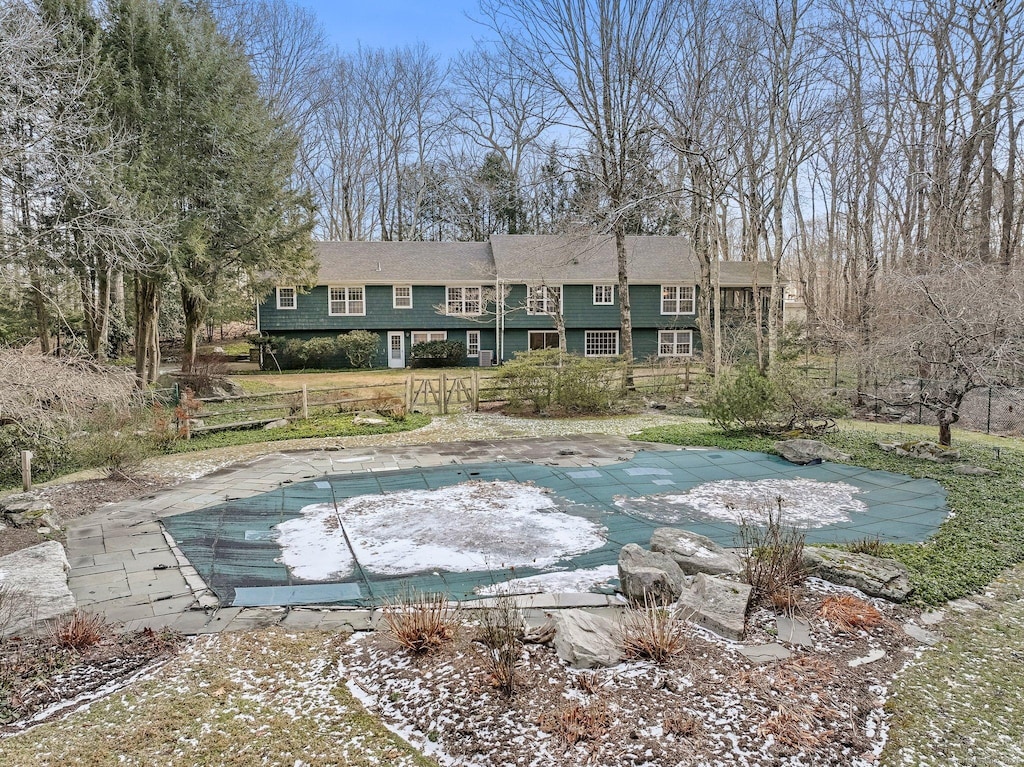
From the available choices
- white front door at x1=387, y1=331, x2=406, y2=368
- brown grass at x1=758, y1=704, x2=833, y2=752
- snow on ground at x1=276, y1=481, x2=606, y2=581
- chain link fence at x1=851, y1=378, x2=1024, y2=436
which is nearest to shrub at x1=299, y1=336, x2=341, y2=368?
white front door at x1=387, y1=331, x2=406, y2=368

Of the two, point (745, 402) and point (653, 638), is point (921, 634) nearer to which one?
point (653, 638)

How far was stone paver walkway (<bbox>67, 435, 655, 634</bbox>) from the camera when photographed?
4527 mm

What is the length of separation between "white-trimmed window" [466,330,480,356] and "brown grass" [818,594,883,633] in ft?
71.9

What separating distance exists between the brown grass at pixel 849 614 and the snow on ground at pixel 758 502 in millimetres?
2116

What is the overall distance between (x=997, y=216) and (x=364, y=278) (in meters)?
21.1

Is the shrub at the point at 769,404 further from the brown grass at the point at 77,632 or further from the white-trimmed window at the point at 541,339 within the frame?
the white-trimmed window at the point at 541,339

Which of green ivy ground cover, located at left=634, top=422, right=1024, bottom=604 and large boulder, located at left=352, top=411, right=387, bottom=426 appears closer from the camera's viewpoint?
green ivy ground cover, located at left=634, top=422, right=1024, bottom=604

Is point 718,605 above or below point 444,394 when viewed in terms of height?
below

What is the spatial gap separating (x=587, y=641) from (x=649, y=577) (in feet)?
3.47

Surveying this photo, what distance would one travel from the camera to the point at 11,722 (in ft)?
10.7

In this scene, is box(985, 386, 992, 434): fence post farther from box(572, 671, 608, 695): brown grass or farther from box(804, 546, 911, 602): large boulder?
box(572, 671, 608, 695): brown grass

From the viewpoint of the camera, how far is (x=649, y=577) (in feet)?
15.2

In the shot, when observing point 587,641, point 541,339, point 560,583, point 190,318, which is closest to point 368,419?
point 190,318

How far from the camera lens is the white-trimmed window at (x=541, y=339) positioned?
1031 inches
